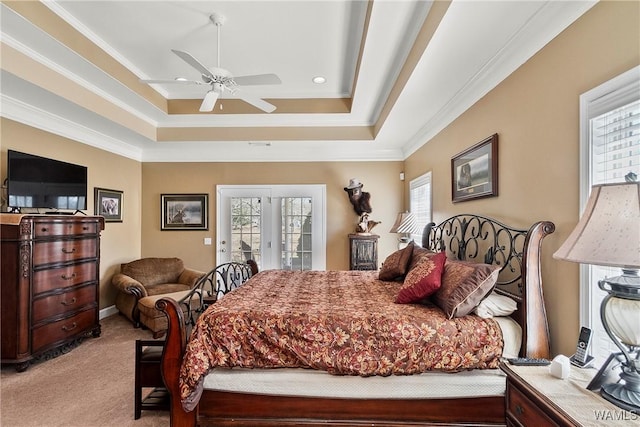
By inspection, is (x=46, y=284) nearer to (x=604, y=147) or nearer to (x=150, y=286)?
(x=150, y=286)

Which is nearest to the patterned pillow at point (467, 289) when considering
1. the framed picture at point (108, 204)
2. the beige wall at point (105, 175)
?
the beige wall at point (105, 175)

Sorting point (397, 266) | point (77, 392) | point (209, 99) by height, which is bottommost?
point (77, 392)

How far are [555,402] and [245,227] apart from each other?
4.77 metres

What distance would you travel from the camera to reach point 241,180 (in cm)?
541

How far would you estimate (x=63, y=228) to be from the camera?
3303 mm

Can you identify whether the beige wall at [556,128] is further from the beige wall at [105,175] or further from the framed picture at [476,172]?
the beige wall at [105,175]

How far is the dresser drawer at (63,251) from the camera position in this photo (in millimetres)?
3052

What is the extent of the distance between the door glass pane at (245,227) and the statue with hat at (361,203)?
161 centimetres

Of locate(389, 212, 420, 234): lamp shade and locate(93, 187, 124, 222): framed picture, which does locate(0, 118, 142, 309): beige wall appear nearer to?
locate(93, 187, 124, 222): framed picture

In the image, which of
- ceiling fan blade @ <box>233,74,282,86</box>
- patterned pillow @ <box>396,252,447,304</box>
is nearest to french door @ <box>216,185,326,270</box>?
ceiling fan blade @ <box>233,74,282,86</box>

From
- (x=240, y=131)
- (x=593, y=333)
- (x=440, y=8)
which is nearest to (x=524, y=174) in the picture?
(x=593, y=333)

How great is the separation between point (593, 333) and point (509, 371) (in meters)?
0.50

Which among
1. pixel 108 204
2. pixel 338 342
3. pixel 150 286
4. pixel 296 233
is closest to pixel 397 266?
pixel 338 342

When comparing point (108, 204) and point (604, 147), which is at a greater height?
point (604, 147)
